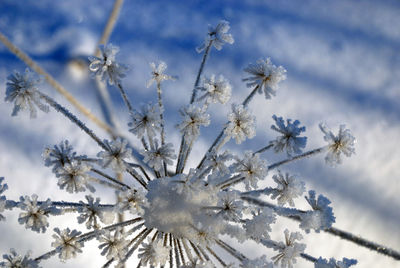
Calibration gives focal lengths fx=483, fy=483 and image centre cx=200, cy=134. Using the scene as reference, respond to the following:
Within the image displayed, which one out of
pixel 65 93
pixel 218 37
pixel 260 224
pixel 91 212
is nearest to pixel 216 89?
pixel 218 37

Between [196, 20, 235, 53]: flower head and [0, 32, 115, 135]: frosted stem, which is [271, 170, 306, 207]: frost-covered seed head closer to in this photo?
[196, 20, 235, 53]: flower head

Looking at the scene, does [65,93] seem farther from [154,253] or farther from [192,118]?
[154,253]

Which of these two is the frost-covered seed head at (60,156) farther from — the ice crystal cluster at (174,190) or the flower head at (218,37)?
the flower head at (218,37)

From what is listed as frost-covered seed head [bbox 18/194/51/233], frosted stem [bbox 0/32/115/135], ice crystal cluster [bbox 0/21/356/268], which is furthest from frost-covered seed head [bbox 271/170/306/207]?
frosted stem [bbox 0/32/115/135]

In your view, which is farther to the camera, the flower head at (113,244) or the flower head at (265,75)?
the flower head at (265,75)

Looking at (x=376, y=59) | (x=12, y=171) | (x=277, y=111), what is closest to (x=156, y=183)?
(x=277, y=111)

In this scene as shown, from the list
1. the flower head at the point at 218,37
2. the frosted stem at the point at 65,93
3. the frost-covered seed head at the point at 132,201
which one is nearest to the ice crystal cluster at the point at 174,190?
the frost-covered seed head at the point at 132,201
